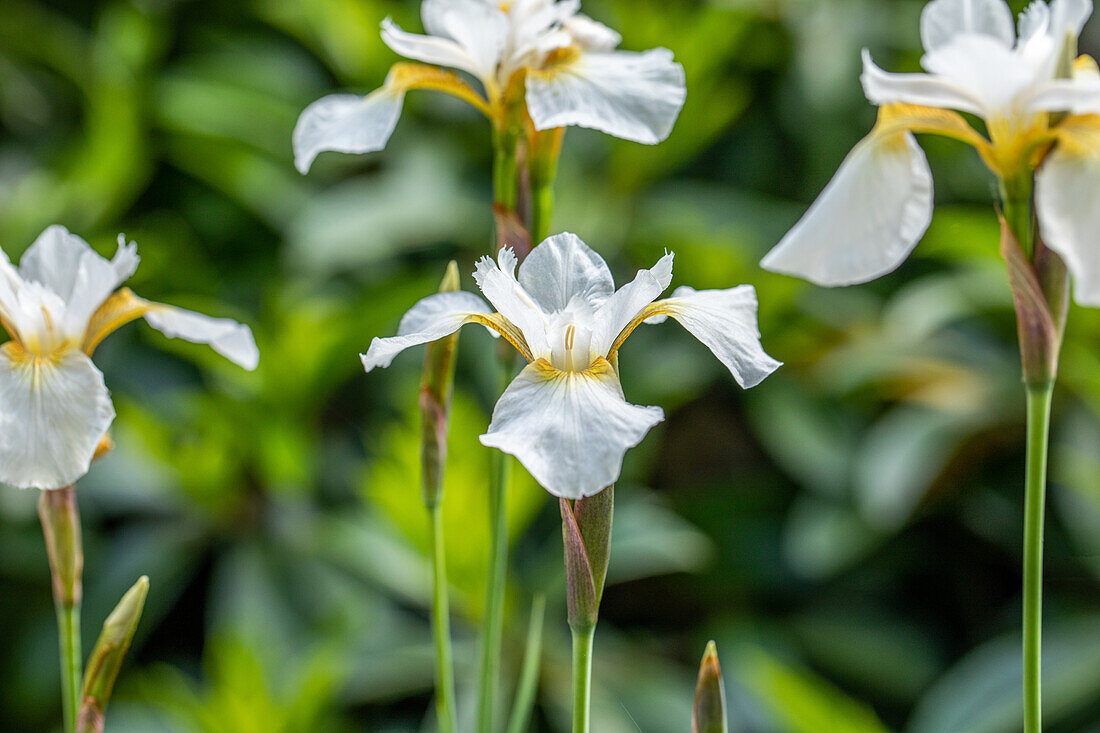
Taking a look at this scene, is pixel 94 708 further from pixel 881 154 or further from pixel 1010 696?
pixel 1010 696

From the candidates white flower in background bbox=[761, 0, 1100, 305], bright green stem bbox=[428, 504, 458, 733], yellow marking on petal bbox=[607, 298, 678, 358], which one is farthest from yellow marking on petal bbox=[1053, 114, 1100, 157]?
bright green stem bbox=[428, 504, 458, 733]

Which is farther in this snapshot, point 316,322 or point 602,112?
point 316,322

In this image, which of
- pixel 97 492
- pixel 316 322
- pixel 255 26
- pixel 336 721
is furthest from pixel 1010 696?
pixel 255 26

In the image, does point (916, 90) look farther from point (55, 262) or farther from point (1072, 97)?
point (55, 262)

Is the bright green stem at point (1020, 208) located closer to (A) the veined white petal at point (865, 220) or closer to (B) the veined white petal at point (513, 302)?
(A) the veined white petal at point (865, 220)

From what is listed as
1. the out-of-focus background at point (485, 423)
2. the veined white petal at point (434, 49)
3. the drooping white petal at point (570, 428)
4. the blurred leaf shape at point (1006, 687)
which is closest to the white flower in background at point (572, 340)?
the drooping white petal at point (570, 428)

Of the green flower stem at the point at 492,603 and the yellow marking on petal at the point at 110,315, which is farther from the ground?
the yellow marking on petal at the point at 110,315
